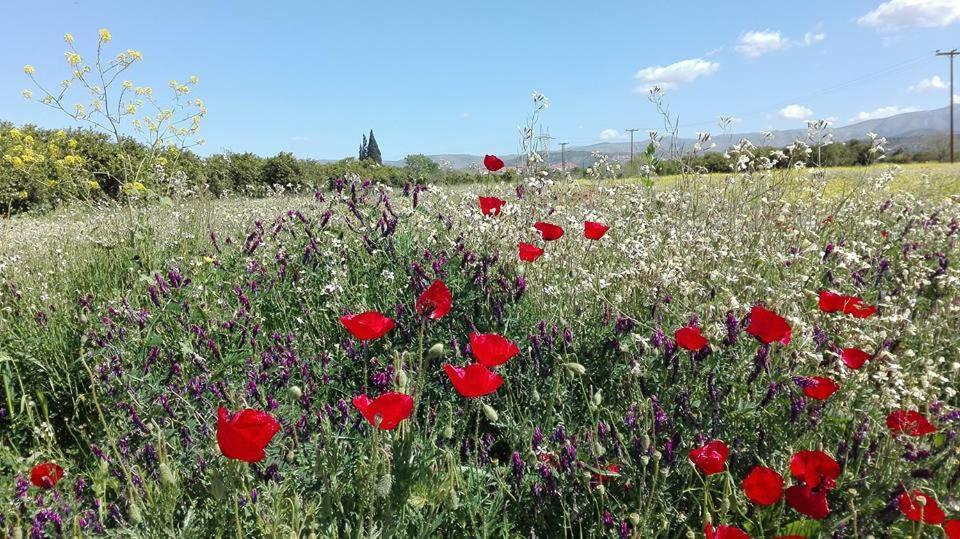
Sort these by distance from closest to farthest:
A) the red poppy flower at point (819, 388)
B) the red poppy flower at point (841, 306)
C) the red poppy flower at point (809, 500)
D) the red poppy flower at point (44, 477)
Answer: the red poppy flower at point (809, 500), the red poppy flower at point (819, 388), the red poppy flower at point (44, 477), the red poppy flower at point (841, 306)

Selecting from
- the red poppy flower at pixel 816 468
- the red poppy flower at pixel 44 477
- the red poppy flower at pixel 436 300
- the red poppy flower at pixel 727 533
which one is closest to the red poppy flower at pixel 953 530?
the red poppy flower at pixel 816 468

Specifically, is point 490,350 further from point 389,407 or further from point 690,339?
point 690,339

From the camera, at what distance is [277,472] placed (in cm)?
171

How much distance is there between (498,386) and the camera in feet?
5.64

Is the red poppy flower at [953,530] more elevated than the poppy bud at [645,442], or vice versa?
the poppy bud at [645,442]

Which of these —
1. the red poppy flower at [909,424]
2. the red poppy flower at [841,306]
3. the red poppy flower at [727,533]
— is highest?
the red poppy flower at [841,306]

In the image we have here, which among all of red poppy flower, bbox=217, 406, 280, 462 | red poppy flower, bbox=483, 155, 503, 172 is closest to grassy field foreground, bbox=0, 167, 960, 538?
red poppy flower, bbox=217, 406, 280, 462

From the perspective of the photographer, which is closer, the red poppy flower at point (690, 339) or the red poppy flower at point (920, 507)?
the red poppy flower at point (920, 507)

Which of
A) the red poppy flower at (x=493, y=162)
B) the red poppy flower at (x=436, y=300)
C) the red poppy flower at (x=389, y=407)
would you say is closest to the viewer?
the red poppy flower at (x=389, y=407)

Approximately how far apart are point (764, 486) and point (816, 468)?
0.48 feet

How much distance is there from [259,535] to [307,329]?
4.43 ft

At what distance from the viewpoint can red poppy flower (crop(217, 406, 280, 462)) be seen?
3.47ft

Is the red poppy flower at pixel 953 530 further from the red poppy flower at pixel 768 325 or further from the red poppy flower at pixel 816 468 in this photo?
the red poppy flower at pixel 768 325

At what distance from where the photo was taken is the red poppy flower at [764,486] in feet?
4.12
